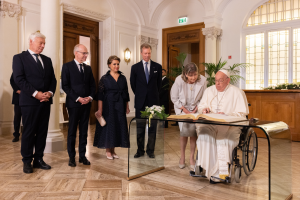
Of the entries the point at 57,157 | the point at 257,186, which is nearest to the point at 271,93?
the point at 257,186

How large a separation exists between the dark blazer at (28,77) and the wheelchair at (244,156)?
7.14ft

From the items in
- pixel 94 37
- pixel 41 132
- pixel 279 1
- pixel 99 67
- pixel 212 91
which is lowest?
pixel 41 132

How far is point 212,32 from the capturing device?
8.84 m

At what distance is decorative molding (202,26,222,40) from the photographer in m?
8.84

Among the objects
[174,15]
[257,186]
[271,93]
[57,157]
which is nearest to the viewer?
[257,186]

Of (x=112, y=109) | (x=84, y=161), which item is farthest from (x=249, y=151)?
(x=84, y=161)

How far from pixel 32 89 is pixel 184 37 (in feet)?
24.0

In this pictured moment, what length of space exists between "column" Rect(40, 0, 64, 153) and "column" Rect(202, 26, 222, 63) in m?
5.41

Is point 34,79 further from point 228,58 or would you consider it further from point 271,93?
point 228,58

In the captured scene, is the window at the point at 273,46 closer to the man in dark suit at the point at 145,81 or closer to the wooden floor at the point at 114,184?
the wooden floor at the point at 114,184

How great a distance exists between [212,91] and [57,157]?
8.56 ft

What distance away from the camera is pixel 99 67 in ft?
28.5

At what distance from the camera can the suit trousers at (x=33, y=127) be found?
3.42 meters

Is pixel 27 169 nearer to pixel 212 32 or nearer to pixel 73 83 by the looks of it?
pixel 73 83
